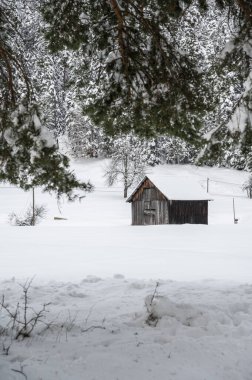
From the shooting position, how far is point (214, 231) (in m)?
19.9

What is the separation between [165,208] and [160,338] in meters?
25.6

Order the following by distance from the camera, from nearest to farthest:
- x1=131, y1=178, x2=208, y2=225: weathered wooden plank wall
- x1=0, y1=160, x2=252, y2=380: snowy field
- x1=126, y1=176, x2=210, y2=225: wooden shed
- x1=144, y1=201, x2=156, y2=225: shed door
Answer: x1=0, y1=160, x2=252, y2=380: snowy field
x1=126, y1=176, x2=210, y2=225: wooden shed
x1=131, y1=178, x2=208, y2=225: weathered wooden plank wall
x1=144, y1=201, x2=156, y2=225: shed door

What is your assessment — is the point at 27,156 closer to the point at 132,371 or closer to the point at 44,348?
the point at 44,348

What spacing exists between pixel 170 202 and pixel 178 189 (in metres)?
1.71

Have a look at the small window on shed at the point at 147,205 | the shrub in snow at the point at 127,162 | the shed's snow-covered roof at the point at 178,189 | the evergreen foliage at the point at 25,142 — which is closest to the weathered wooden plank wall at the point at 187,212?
the shed's snow-covered roof at the point at 178,189

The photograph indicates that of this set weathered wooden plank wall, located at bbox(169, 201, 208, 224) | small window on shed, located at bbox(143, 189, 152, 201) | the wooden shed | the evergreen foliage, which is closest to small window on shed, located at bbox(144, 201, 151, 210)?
the wooden shed

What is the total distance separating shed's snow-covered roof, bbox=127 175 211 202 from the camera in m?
29.1

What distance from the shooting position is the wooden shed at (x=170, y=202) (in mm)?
29328

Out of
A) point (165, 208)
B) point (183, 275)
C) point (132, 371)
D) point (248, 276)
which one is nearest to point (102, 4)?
point (132, 371)

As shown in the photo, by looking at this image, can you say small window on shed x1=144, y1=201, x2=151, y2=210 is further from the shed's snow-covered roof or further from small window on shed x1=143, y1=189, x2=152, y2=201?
the shed's snow-covered roof

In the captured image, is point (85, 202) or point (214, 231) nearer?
point (214, 231)

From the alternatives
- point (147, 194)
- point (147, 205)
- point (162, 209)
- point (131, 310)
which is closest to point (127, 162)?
point (147, 194)

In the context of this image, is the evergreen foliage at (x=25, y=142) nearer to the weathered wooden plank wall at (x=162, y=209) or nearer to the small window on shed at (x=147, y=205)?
the weathered wooden plank wall at (x=162, y=209)

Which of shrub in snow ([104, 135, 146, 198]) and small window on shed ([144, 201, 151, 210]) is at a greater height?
shrub in snow ([104, 135, 146, 198])
